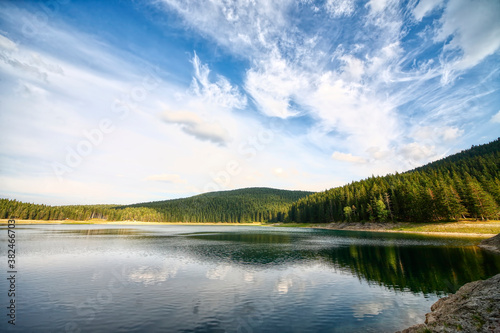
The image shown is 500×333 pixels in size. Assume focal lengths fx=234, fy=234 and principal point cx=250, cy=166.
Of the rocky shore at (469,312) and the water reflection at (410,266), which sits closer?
the rocky shore at (469,312)

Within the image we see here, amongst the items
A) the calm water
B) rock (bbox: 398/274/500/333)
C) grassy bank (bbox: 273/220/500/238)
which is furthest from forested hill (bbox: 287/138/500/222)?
rock (bbox: 398/274/500/333)

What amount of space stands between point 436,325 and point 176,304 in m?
18.5

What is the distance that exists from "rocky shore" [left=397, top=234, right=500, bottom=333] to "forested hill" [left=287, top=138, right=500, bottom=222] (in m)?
88.1

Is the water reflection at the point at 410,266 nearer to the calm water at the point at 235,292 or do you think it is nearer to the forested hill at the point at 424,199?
the calm water at the point at 235,292

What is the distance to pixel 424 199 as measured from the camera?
3770 inches

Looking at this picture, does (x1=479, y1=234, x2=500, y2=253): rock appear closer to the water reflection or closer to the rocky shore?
the water reflection

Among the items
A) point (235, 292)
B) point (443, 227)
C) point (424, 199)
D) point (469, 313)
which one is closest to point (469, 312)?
point (469, 313)

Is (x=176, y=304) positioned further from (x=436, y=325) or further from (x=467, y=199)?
(x=467, y=199)

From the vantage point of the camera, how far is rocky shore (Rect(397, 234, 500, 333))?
510 inches

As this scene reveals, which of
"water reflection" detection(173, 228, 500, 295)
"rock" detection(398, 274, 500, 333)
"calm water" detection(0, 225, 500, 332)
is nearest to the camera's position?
"rock" detection(398, 274, 500, 333)

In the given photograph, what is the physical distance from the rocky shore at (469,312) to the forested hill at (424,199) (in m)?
88.1

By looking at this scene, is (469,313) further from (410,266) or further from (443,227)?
(443,227)

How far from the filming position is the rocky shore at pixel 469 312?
42.5ft

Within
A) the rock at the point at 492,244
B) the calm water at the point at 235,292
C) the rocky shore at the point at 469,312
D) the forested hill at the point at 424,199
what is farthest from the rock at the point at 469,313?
the forested hill at the point at 424,199
